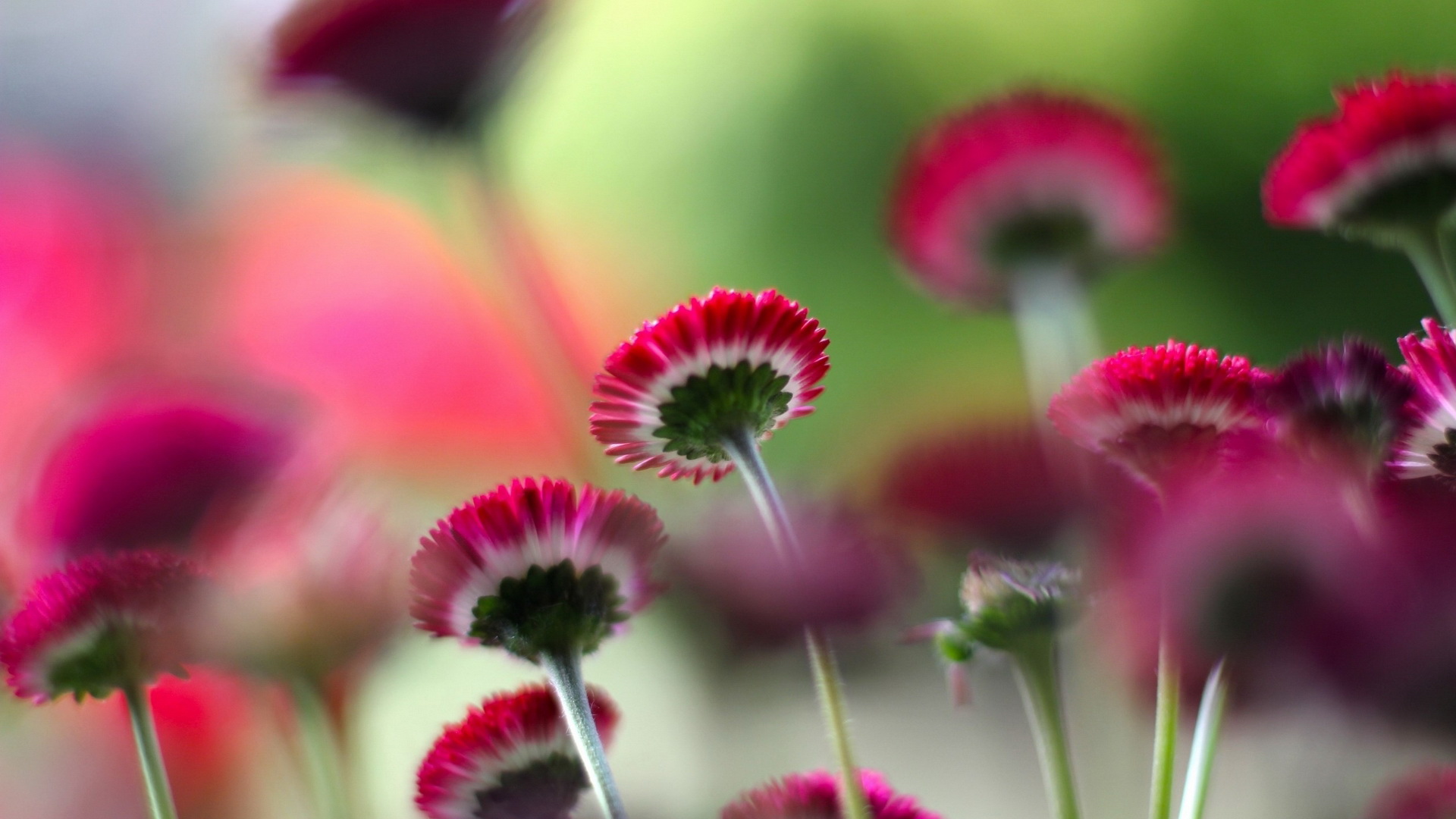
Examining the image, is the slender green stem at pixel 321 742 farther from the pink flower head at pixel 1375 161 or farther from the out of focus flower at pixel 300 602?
the pink flower head at pixel 1375 161

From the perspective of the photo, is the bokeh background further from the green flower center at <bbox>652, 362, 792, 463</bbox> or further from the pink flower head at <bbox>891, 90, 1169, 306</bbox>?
the green flower center at <bbox>652, 362, 792, 463</bbox>

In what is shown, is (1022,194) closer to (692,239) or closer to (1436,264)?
(1436,264)

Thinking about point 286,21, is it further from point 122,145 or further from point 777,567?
point 122,145

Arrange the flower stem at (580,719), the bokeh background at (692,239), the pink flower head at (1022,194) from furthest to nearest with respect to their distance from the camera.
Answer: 1. the bokeh background at (692,239)
2. the pink flower head at (1022,194)
3. the flower stem at (580,719)

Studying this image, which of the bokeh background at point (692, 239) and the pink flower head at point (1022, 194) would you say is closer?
the pink flower head at point (1022, 194)

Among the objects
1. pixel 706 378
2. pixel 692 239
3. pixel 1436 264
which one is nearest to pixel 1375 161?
pixel 1436 264

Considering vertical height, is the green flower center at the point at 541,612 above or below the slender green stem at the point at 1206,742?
above

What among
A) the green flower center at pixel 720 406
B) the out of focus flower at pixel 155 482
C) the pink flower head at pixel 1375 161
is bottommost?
the green flower center at pixel 720 406

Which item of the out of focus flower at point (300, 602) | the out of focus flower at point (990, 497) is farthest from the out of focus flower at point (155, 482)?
the out of focus flower at point (990, 497)
